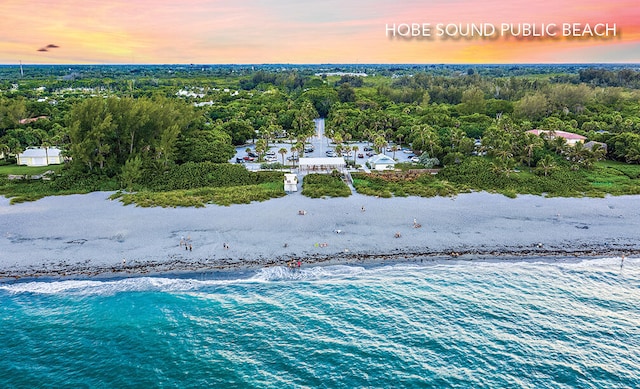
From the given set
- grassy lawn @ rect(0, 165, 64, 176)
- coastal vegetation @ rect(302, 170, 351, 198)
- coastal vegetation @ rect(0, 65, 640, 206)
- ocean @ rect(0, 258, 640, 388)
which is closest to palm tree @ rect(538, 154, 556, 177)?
coastal vegetation @ rect(0, 65, 640, 206)

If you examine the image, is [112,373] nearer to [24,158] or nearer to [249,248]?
[249,248]

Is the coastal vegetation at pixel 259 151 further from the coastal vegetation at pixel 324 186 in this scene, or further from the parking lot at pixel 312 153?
the parking lot at pixel 312 153

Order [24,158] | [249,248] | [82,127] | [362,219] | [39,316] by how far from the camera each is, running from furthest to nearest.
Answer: [24,158]
[82,127]
[362,219]
[249,248]
[39,316]

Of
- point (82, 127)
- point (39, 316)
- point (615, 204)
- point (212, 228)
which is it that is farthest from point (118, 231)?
point (615, 204)

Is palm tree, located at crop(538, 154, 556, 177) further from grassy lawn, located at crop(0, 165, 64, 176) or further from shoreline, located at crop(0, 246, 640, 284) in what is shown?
grassy lawn, located at crop(0, 165, 64, 176)

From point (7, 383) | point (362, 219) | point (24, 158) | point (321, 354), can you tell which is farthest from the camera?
point (24, 158)

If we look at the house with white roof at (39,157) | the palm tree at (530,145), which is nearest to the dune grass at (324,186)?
the palm tree at (530,145)
